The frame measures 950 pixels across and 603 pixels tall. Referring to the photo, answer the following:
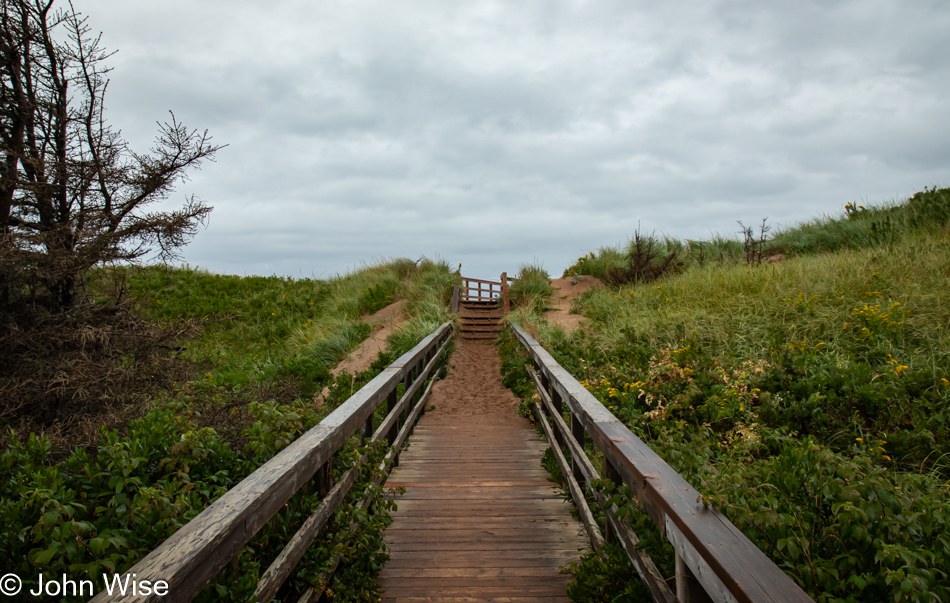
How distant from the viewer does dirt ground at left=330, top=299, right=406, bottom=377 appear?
35.3 feet

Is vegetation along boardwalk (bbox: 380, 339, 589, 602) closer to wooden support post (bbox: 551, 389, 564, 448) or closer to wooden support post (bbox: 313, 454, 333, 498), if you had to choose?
wooden support post (bbox: 551, 389, 564, 448)

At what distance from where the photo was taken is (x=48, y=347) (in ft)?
16.7

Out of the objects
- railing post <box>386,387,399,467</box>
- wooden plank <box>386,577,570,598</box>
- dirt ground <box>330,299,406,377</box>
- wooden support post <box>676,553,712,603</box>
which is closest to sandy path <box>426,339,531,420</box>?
dirt ground <box>330,299,406,377</box>

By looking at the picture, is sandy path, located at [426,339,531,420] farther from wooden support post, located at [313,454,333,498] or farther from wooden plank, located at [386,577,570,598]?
wooden support post, located at [313,454,333,498]

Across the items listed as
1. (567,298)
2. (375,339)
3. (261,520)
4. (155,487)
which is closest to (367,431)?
(155,487)

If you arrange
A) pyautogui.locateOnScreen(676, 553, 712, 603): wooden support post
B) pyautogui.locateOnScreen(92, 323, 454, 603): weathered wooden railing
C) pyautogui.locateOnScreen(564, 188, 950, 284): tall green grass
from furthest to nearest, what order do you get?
pyautogui.locateOnScreen(564, 188, 950, 284): tall green grass → pyautogui.locateOnScreen(676, 553, 712, 603): wooden support post → pyautogui.locateOnScreen(92, 323, 454, 603): weathered wooden railing

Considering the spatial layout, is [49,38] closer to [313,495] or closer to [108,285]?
[108,285]

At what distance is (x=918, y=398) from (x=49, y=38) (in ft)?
31.0

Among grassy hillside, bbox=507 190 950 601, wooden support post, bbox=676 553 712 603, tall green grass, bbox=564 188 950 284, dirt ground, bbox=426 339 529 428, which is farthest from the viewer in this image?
tall green grass, bbox=564 188 950 284

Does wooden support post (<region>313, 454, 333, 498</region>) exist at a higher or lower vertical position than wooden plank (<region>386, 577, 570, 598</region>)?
higher

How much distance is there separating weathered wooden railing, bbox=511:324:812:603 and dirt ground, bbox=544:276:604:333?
7.92m

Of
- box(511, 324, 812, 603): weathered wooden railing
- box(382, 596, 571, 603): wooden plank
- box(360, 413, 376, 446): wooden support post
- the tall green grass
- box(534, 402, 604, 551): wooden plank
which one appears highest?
the tall green grass

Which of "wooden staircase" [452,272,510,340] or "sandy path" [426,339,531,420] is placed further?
"wooden staircase" [452,272,510,340]

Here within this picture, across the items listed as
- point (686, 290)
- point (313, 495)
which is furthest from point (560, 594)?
point (686, 290)
